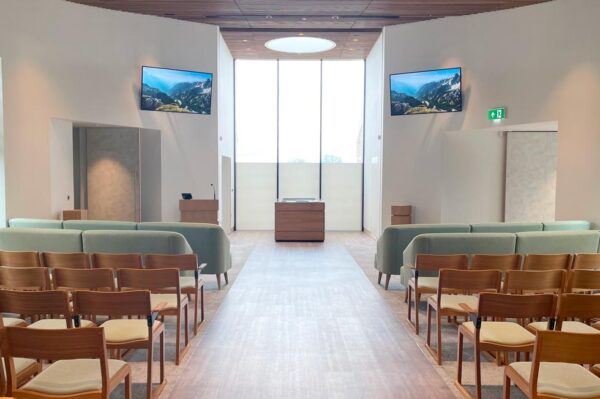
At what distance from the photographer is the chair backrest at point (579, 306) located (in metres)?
3.19

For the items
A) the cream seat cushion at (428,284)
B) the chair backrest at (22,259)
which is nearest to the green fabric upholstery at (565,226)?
the cream seat cushion at (428,284)

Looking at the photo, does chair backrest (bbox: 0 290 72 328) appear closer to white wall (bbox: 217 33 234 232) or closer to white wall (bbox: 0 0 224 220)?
white wall (bbox: 0 0 224 220)

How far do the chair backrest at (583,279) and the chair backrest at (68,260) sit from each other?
4419 millimetres

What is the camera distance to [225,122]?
13.1 meters

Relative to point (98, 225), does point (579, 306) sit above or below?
below

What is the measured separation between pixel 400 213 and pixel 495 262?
645 centimetres

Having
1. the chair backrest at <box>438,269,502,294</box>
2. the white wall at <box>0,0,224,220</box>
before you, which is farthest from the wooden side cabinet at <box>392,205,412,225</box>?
the chair backrest at <box>438,269,502,294</box>

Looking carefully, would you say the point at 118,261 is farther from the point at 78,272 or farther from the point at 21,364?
the point at 21,364

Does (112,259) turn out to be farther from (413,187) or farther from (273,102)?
(273,102)

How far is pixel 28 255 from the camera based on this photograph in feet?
16.4

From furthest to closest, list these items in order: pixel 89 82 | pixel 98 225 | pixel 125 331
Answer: pixel 89 82
pixel 98 225
pixel 125 331

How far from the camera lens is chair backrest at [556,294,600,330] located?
126 inches

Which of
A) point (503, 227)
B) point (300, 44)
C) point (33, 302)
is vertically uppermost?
point (300, 44)

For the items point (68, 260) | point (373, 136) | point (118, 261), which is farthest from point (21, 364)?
point (373, 136)
